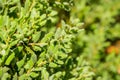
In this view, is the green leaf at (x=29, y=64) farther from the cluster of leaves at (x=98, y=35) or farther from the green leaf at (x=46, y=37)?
the cluster of leaves at (x=98, y=35)

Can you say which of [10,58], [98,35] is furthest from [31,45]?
[98,35]

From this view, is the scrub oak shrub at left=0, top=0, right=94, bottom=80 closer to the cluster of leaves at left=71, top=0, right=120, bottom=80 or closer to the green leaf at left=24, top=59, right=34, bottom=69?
the green leaf at left=24, top=59, right=34, bottom=69

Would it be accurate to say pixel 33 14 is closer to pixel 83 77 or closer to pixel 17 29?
pixel 17 29


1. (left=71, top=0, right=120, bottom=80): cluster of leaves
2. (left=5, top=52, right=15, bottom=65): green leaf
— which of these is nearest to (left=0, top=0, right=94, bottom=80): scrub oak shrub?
(left=5, top=52, right=15, bottom=65): green leaf

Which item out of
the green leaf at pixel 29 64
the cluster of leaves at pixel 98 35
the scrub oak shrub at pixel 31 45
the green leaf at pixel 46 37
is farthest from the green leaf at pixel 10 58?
the cluster of leaves at pixel 98 35

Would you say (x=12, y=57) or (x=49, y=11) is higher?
(x=49, y=11)

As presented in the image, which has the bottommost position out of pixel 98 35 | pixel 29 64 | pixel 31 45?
pixel 29 64

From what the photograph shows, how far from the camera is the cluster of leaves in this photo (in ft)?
10.8

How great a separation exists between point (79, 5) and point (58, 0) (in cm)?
142

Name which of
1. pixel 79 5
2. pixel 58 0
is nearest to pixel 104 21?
pixel 79 5

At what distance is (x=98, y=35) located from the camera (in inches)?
134

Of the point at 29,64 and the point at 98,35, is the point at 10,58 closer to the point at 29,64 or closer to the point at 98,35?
the point at 29,64

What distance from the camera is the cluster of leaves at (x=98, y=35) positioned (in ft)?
10.8

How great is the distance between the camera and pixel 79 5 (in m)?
3.35
